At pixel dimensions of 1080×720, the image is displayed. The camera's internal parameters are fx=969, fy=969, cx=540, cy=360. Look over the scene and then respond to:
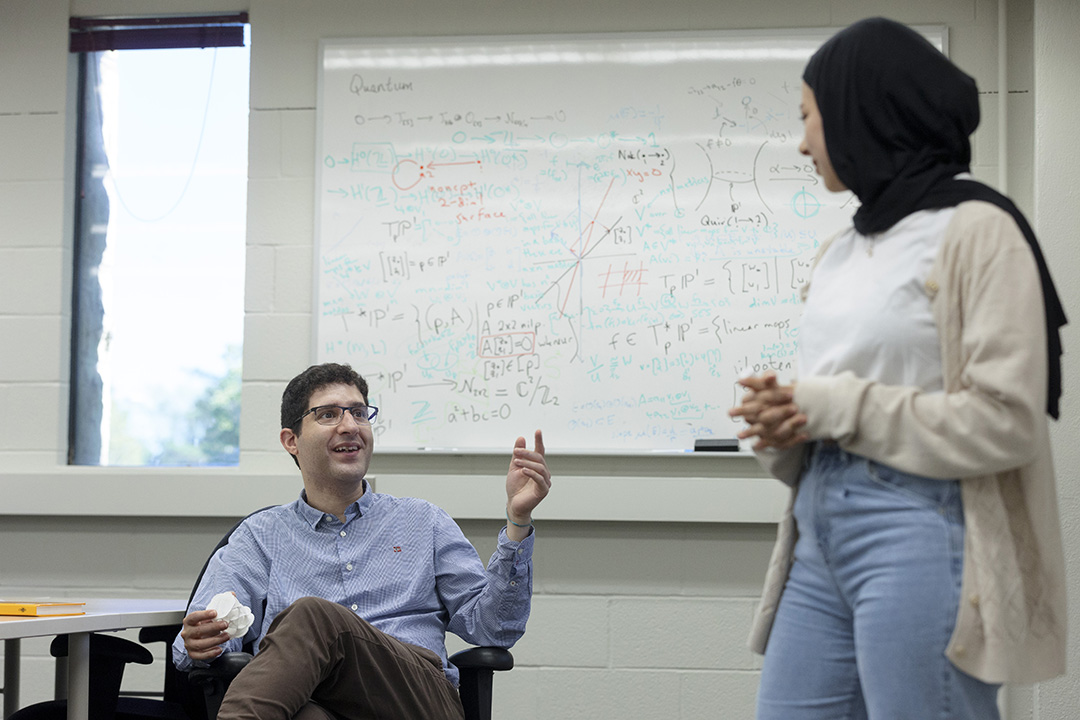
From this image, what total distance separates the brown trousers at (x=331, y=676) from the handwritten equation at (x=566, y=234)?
132 centimetres

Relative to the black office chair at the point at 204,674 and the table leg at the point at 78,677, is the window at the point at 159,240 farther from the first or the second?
the table leg at the point at 78,677

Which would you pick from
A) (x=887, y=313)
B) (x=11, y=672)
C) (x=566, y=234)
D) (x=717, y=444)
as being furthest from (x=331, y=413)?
(x=887, y=313)

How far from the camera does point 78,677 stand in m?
1.77

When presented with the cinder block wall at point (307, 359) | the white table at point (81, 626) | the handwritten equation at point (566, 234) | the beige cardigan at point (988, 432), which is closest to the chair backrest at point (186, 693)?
the white table at point (81, 626)

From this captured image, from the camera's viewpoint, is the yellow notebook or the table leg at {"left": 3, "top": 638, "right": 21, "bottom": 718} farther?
the table leg at {"left": 3, "top": 638, "right": 21, "bottom": 718}

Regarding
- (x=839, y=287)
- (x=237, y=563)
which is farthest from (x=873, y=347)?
(x=237, y=563)

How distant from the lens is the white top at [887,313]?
1.12m

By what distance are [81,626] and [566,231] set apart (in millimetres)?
1867

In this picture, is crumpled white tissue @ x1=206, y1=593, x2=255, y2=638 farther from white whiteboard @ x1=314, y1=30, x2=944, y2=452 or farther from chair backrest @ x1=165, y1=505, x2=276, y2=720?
white whiteboard @ x1=314, y1=30, x2=944, y2=452

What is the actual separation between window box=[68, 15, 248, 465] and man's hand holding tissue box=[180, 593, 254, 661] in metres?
1.56

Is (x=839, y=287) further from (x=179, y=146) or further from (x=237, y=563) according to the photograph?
(x=179, y=146)

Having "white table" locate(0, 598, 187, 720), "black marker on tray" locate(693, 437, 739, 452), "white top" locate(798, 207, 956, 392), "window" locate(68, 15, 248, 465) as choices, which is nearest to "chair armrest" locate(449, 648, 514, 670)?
"white table" locate(0, 598, 187, 720)

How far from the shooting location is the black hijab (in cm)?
114

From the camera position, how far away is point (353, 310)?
10.2 feet
